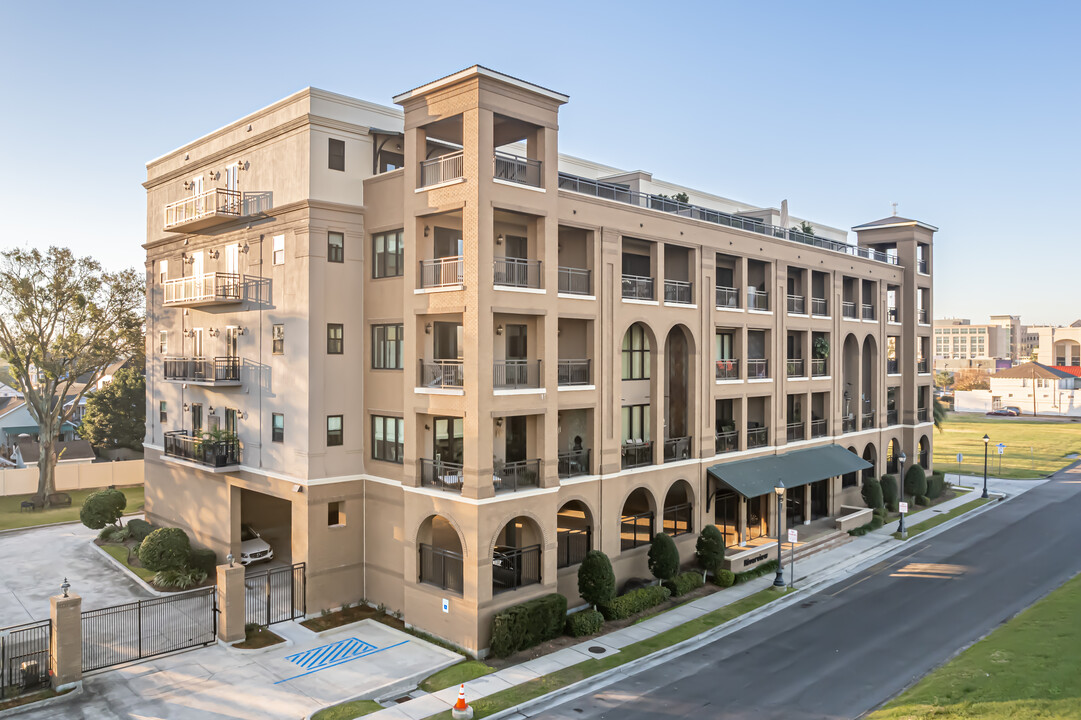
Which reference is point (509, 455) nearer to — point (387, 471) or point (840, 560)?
point (387, 471)

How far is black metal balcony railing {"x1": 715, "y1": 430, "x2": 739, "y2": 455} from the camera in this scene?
110ft

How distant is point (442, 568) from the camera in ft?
79.5

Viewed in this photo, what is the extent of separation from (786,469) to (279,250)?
2526 centimetres

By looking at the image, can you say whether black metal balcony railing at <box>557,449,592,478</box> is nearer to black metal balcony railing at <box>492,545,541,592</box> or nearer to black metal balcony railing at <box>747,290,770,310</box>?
black metal balcony railing at <box>492,545,541,592</box>

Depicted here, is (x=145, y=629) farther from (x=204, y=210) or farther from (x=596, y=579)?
(x=204, y=210)

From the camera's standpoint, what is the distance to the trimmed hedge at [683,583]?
91.9ft

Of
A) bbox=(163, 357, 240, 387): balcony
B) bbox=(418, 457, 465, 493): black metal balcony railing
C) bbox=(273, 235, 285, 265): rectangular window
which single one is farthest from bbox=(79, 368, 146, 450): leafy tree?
bbox=(418, 457, 465, 493): black metal balcony railing

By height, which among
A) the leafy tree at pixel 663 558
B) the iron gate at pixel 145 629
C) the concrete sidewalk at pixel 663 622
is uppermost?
the leafy tree at pixel 663 558

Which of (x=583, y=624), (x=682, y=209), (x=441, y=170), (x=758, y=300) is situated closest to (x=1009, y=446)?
(x=758, y=300)

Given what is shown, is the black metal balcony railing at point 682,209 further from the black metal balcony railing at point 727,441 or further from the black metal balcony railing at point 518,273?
the black metal balcony railing at point 727,441

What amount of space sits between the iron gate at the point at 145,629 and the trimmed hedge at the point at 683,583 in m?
16.6

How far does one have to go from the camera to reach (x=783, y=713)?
1886 centimetres

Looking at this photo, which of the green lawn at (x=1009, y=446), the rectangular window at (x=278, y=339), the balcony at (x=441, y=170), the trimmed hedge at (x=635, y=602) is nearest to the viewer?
the balcony at (x=441, y=170)

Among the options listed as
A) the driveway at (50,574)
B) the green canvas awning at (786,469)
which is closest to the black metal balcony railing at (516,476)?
the green canvas awning at (786,469)
